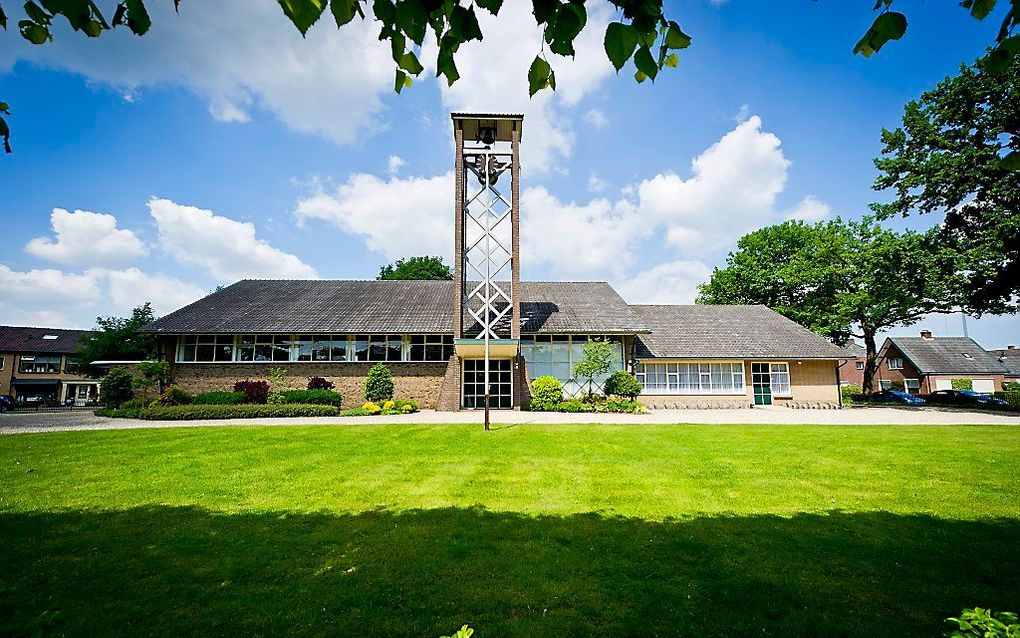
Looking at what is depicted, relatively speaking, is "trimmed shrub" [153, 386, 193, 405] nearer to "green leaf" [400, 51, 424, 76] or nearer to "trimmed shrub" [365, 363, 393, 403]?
"trimmed shrub" [365, 363, 393, 403]

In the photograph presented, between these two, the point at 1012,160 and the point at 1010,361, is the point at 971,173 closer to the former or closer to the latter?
the point at 1012,160

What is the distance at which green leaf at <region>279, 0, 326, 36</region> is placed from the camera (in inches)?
74.5

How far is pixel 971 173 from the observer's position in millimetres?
21438

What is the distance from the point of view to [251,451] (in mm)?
11188

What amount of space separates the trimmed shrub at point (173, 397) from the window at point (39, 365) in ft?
134

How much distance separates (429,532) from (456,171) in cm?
2200

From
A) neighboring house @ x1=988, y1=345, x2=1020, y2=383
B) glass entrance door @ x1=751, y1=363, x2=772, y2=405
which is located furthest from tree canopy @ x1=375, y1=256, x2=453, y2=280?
neighboring house @ x1=988, y1=345, x2=1020, y2=383

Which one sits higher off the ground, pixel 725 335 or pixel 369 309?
pixel 369 309

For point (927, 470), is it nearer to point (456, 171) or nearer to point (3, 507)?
Result: point (3, 507)

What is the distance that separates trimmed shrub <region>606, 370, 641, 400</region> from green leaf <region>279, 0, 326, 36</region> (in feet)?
75.4

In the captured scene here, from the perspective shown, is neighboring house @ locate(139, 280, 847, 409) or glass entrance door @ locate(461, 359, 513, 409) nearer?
glass entrance door @ locate(461, 359, 513, 409)

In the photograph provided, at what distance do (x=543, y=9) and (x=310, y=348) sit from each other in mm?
25867

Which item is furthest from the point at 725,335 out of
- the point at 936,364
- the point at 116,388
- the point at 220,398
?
the point at 936,364

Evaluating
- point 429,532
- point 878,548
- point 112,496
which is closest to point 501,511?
point 429,532
